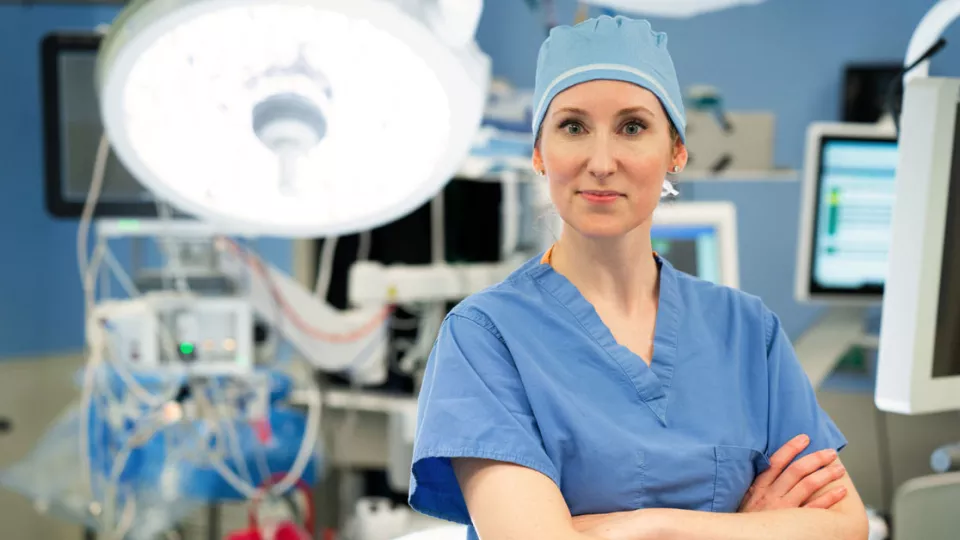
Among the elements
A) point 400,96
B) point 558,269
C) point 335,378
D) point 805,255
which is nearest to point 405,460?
point 335,378

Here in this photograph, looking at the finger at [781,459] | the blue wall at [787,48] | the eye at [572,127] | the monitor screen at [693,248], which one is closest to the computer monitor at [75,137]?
the eye at [572,127]

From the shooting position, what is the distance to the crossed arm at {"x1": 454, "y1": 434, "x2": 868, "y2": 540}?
0.83 m

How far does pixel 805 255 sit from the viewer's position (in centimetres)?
203

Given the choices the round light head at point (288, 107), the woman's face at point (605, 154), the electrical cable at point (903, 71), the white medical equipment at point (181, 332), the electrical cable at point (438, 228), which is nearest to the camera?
the round light head at point (288, 107)

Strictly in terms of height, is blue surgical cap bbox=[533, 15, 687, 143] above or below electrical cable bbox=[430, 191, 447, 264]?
above

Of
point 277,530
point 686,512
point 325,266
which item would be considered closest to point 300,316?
point 325,266

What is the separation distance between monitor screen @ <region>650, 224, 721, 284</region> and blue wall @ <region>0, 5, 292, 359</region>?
121 centimetres

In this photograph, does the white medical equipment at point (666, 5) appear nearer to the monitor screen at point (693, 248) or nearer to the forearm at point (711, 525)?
the forearm at point (711, 525)

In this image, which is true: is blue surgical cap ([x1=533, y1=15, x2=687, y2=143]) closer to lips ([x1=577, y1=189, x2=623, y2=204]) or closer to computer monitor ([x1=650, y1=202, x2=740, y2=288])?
lips ([x1=577, y1=189, x2=623, y2=204])

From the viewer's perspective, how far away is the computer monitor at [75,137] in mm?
1507

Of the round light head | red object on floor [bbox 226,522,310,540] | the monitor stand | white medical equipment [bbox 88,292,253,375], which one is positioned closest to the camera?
the round light head

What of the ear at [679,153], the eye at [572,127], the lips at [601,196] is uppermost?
the eye at [572,127]

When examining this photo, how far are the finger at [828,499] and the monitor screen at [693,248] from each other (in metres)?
0.98

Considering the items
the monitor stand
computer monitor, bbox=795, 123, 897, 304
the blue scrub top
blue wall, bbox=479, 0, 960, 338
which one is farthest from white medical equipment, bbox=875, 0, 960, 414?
blue wall, bbox=479, 0, 960, 338
